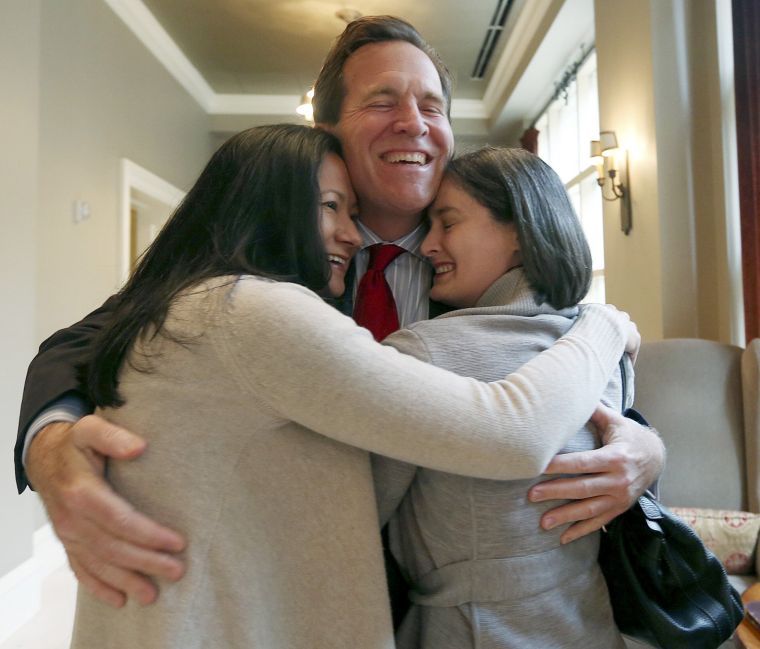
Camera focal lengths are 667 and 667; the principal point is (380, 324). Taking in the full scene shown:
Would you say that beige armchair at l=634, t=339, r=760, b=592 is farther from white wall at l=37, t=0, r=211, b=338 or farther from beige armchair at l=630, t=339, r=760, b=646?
white wall at l=37, t=0, r=211, b=338

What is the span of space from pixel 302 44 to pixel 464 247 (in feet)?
15.7

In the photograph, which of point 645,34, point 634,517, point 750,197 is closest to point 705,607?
point 634,517

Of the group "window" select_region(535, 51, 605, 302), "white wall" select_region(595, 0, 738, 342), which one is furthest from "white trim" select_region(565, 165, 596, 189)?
"white wall" select_region(595, 0, 738, 342)

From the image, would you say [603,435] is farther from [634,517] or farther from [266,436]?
[266,436]

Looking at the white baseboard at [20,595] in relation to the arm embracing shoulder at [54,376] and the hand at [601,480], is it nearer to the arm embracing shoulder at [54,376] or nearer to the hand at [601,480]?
the arm embracing shoulder at [54,376]

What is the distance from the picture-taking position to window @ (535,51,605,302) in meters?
4.79

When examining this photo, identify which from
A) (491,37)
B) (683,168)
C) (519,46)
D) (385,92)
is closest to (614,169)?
(683,168)

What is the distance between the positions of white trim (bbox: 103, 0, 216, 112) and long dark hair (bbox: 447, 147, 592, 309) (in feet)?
13.5

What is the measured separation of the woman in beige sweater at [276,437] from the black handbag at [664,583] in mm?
263

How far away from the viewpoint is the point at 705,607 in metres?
1.00

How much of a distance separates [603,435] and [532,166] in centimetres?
46

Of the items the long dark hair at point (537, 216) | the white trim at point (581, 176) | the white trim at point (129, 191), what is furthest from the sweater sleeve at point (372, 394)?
the white trim at point (581, 176)

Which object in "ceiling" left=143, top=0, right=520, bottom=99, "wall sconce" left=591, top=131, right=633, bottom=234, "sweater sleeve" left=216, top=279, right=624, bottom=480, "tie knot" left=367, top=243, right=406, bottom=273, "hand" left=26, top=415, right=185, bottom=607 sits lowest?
"hand" left=26, top=415, right=185, bottom=607

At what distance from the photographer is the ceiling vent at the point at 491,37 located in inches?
191
